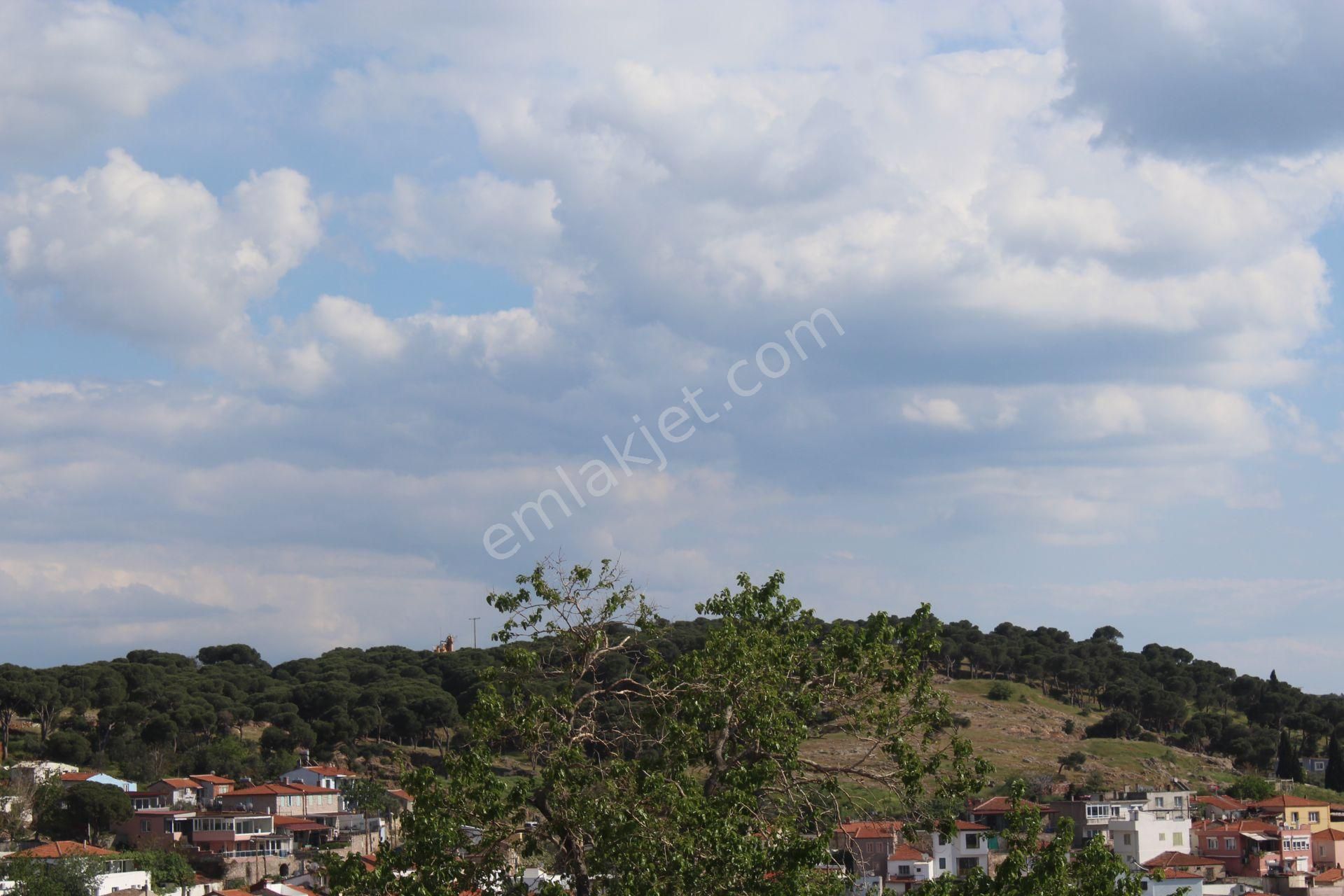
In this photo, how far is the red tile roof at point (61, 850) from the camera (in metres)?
58.8

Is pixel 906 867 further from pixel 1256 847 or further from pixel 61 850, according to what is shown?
pixel 61 850

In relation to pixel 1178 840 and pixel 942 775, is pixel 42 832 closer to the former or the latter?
pixel 1178 840

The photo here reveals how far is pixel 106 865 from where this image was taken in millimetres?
60125

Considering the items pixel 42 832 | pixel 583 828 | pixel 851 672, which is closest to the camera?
pixel 583 828

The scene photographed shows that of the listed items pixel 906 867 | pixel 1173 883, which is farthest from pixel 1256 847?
pixel 906 867

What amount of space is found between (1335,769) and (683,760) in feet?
383

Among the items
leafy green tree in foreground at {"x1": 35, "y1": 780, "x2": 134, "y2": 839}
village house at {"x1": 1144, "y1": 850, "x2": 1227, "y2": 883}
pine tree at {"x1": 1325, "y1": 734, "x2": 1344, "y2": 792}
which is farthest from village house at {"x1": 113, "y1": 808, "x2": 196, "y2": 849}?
pine tree at {"x1": 1325, "y1": 734, "x2": 1344, "y2": 792}

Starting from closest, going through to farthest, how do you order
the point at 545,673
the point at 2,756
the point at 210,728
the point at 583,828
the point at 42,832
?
the point at 583,828, the point at 545,673, the point at 42,832, the point at 2,756, the point at 210,728

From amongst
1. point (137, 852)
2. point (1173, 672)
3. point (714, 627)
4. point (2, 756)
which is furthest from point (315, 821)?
point (1173, 672)

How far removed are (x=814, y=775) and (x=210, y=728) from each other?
94.4 meters

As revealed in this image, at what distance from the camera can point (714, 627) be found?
18453 millimetres

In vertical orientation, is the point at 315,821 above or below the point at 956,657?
below

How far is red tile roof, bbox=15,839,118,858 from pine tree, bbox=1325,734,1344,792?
97211mm

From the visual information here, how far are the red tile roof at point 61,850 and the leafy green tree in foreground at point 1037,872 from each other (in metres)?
50.0
